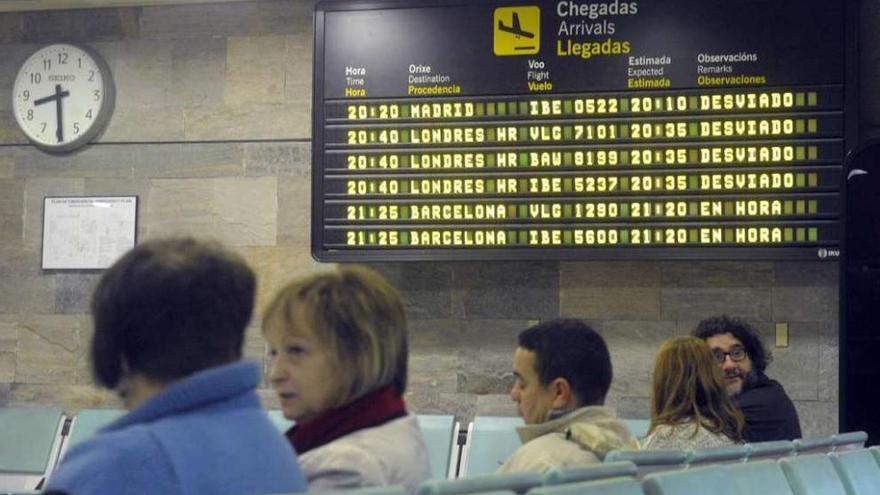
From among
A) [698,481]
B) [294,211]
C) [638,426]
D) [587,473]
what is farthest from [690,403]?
[294,211]

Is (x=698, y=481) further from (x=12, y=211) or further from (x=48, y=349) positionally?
(x=12, y=211)

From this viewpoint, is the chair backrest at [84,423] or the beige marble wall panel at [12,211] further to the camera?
the beige marble wall panel at [12,211]

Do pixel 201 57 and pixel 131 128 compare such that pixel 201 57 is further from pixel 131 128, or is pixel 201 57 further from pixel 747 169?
pixel 747 169

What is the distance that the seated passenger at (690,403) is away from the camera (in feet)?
14.8

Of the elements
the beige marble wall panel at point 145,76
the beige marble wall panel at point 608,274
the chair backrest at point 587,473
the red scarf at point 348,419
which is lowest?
the chair backrest at point 587,473

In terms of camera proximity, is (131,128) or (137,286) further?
(131,128)

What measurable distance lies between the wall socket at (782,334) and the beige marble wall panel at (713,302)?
78 millimetres

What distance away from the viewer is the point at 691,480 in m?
2.67

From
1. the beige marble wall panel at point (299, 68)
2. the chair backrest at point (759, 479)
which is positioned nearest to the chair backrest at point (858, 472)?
the chair backrest at point (759, 479)

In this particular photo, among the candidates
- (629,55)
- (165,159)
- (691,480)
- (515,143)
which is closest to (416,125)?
(515,143)

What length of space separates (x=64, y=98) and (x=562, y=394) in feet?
18.1

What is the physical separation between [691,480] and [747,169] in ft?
14.2

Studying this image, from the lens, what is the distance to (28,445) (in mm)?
7617

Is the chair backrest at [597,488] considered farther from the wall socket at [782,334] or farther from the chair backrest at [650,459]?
the wall socket at [782,334]
